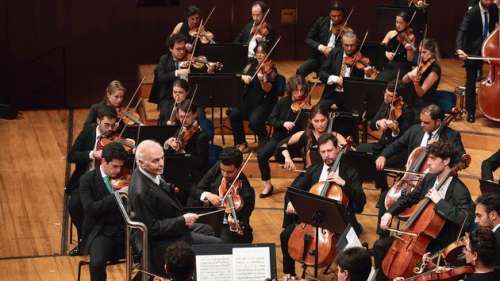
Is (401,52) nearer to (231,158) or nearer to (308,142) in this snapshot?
(308,142)

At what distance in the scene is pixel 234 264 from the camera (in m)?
6.05

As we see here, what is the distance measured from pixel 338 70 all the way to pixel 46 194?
118 inches

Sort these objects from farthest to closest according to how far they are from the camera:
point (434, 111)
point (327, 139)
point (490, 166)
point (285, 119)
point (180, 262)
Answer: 1. point (285, 119)
2. point (490, 166)
3. point (434, 111)
4. point (327, 139)
5. point (180, 262)

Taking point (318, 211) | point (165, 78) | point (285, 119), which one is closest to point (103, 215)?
point (318, 211)

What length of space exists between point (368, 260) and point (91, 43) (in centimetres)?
764

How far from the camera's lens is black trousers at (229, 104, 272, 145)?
980 centimetres

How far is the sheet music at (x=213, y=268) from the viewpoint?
5988 mm

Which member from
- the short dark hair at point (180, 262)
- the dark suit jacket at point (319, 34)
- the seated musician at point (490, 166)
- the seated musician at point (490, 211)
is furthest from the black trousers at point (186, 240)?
the dark suit jacket at point (319, 34)

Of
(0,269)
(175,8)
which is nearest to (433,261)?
(0,269)

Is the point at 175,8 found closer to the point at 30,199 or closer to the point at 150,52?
the point at 150,52

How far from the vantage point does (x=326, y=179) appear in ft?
23.8

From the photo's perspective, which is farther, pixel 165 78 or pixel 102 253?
pixel 165 78

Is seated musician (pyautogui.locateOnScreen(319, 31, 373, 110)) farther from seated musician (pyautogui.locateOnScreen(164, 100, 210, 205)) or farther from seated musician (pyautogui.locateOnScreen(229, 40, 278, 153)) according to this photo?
seated musician (pyautogui.locateOnScreen(164, 100, 210, 205))

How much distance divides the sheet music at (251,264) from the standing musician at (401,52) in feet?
13.7
